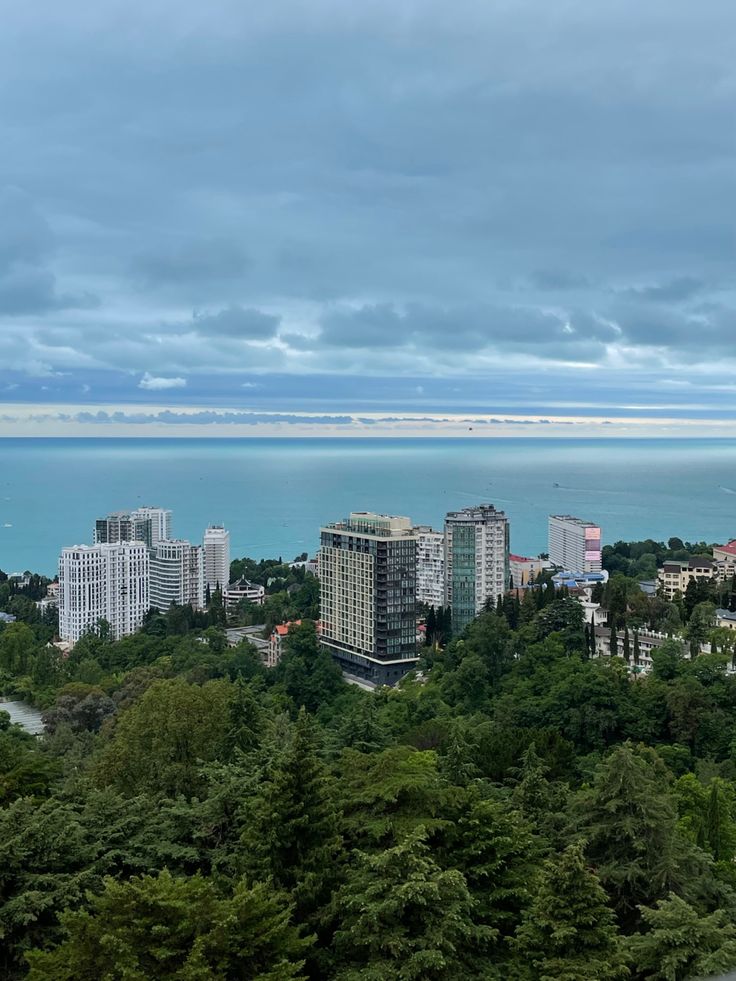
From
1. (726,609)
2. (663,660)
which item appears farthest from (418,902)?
(726,609)

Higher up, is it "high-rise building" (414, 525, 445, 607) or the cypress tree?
"high-rise building" (414, 525, 445, 607)

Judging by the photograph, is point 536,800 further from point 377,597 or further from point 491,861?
point 377,597

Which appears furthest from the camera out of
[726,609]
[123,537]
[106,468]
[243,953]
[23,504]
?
[106,468]

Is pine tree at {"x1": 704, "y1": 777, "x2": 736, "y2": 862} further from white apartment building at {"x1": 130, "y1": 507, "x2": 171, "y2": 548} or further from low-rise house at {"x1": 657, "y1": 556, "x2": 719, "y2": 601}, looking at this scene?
white apartment building at {"x1": 130, "y1": 507, "x2": 171, "y2": 548}

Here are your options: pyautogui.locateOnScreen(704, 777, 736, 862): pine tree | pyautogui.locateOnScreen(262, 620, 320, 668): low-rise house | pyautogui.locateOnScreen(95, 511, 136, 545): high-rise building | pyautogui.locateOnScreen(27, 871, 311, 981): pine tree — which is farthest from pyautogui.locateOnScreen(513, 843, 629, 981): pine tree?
pyautogui.locateOnScreen(95, 511, 136, 545): high-rise building

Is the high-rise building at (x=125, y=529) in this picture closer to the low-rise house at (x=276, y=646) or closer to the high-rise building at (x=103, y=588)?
the high-rise building at (x=103, y=588)

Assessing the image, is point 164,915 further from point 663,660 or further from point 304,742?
point 663,660
